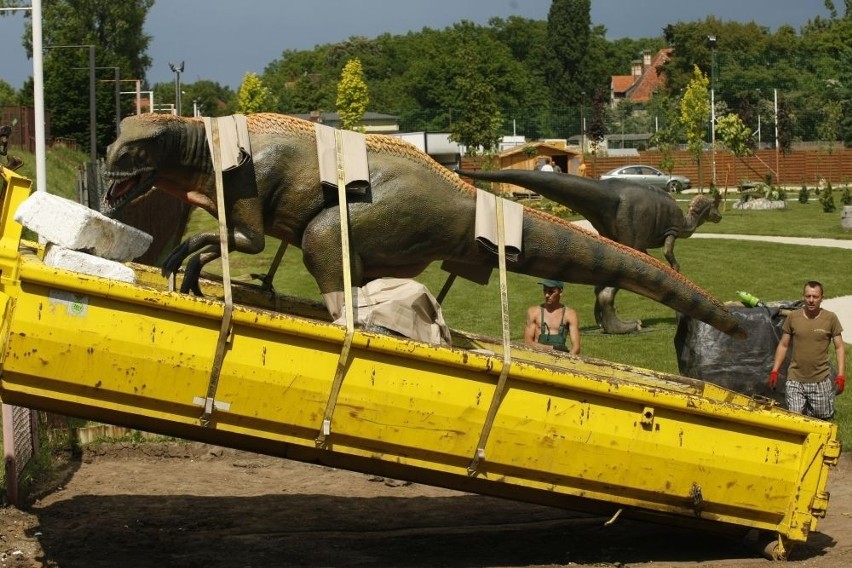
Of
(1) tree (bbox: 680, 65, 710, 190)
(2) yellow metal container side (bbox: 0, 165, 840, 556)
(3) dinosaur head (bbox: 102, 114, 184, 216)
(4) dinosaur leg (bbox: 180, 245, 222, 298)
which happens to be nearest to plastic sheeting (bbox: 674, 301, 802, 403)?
(2) yellow metal container side (bbox: 0, 165, 840, 556)

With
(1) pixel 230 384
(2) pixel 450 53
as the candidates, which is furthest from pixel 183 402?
(2) pixel 450 53

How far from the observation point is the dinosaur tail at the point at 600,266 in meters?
8.20

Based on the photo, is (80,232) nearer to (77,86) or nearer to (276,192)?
(276,192)

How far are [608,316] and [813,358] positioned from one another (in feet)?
20.5

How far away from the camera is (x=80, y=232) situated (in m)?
6.78

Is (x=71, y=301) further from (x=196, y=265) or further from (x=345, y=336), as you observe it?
(x=345, y=336)

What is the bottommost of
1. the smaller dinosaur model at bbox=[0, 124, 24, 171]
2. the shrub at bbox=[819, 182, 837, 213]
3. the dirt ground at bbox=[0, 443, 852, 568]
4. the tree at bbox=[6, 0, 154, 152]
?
the dirt ground at bbox=[0, 443, 852, 568]

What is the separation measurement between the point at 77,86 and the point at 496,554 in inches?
1708

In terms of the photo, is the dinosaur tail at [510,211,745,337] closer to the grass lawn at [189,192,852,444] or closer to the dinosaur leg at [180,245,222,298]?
the dinosaur leg at [180,245,222,298]

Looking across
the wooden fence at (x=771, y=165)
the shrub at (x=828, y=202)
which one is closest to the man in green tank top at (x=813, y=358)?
the shrub at (x=828, y=202)

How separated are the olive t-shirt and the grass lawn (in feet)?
3.74

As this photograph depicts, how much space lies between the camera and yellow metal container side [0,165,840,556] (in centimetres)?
624

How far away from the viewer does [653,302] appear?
1941 cm

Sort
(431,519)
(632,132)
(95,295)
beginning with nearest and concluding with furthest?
(95,295) → (431,519) → (632,132)
